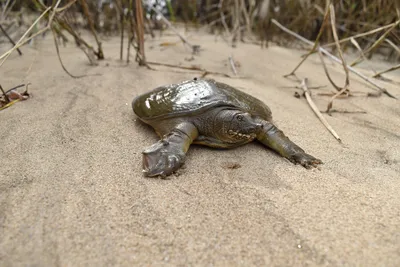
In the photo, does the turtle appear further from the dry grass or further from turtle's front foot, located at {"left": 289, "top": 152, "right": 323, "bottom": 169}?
the dry grass

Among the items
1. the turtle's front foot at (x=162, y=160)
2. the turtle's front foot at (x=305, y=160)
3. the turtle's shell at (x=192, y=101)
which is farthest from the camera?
the turtle's shell at (x=192, y=101)

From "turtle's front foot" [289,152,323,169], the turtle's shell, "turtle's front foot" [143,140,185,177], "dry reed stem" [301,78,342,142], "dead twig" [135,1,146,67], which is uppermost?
"dead twig" [135,1,146,67]

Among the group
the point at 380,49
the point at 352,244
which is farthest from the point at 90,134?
the point at 380,49

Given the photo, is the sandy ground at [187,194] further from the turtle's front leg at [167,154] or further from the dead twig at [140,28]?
the dead twig at [140,28]

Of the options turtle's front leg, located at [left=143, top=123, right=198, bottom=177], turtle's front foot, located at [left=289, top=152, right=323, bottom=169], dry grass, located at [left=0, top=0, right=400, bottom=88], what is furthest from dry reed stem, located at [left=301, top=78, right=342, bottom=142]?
dry grass, located at [left=0, top=0, right=400, bottom=88]

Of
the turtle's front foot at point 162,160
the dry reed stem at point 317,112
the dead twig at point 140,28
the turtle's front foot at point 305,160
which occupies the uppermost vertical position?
the dead twig at point 140,28

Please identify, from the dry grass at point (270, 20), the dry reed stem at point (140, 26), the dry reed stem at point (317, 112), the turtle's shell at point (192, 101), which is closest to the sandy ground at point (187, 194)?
the dry reed stem at point (317, 112)

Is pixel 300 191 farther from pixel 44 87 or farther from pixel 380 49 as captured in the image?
pixel 380 49

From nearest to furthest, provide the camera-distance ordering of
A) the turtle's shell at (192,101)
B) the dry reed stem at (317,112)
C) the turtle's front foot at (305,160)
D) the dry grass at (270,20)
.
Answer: the turtle's front foot at (305,160) → the turtle's shell at (192,101) → the dry reed stem at (317,112) → the dry grass at (270,20)
